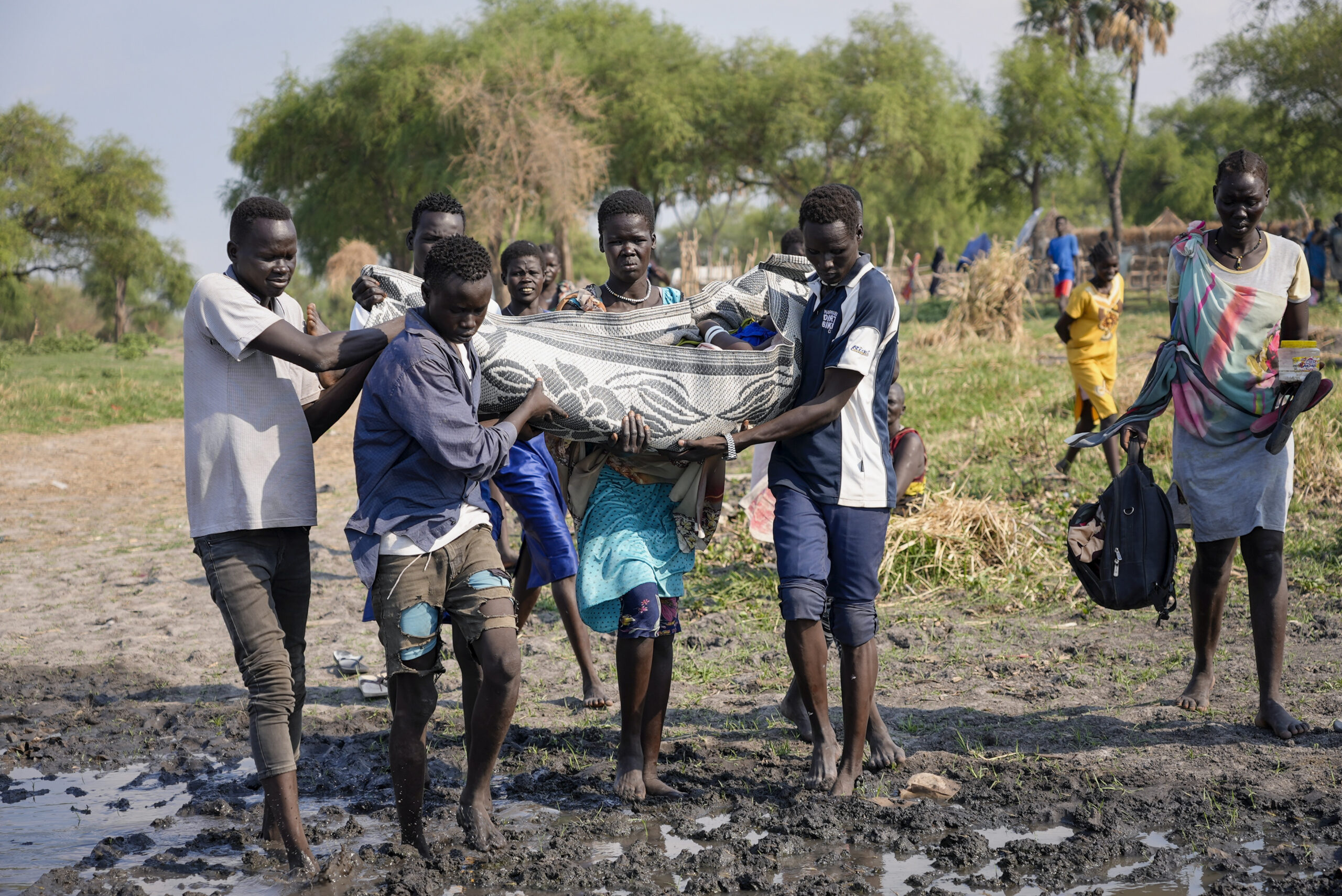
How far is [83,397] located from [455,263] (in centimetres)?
1408

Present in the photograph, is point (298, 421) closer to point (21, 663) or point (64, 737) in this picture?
point (64, 737)

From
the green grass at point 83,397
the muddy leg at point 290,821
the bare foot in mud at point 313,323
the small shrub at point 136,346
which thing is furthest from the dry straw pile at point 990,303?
the small shrub at point 136,346

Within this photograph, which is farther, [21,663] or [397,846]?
[21,663]

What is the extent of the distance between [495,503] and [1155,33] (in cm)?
4290

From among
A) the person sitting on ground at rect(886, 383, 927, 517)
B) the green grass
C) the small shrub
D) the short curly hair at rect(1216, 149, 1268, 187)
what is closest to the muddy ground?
the person sitting on ground at rect(886, 383, 927, 517)

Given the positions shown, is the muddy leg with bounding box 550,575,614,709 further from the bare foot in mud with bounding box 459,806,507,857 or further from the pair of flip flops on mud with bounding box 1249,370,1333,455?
the pair of flip flops on mud with bounding box 1249,370,1333,455

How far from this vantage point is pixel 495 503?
4914 mm

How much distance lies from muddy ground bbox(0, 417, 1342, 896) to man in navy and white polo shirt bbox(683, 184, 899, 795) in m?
0.36

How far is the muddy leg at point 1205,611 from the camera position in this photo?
4.34m

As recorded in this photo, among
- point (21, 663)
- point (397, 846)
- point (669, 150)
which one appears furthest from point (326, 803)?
point (669, 150)

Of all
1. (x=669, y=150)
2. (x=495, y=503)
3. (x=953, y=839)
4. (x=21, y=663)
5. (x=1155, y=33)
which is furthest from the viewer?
(x=1155, y=33)

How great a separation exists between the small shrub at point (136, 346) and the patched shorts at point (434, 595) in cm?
2319

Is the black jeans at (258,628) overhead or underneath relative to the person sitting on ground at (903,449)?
underneath

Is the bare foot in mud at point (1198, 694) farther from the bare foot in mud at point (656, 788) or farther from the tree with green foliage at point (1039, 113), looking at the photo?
the tree with green foliage at point (1039, 113)
